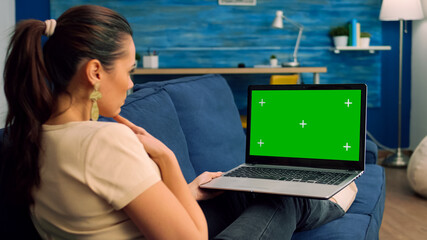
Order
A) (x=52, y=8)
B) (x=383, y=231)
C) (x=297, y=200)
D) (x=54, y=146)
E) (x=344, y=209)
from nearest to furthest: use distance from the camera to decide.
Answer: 1. (x=54, y=146)
2. (x=297, y=200)
3. (x=344, y=209)
4. (x=383, y=231)
5. (x=52, y=8)

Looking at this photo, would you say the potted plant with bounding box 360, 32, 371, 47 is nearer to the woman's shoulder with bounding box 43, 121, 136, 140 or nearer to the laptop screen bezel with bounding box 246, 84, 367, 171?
the laptop screen bezel with bounding box 246, 84, 367, 171

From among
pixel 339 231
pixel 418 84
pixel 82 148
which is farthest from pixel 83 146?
pixel 418 84

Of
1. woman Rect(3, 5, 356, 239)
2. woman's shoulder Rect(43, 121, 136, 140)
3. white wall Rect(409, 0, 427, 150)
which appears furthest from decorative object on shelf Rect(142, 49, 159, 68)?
woman's shoulder Rect(43, 121, 136, 140)

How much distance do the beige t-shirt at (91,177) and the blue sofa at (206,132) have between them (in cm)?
16

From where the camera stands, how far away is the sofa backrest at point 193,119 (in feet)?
4.74

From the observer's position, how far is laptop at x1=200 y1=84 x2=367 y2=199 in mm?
1557

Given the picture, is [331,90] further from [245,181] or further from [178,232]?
[178,232]

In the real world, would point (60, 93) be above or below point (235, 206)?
above

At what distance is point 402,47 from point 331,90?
348cm

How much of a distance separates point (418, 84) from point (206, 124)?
353 cm

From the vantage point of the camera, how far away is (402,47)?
15.6ft

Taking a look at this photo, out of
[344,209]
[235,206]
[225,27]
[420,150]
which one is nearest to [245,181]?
[235,206]

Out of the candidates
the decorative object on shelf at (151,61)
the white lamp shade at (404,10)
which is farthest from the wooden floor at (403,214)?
the decorative object on shelf at (151,61)

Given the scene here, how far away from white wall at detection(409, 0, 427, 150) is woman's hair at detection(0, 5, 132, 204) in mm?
4175
